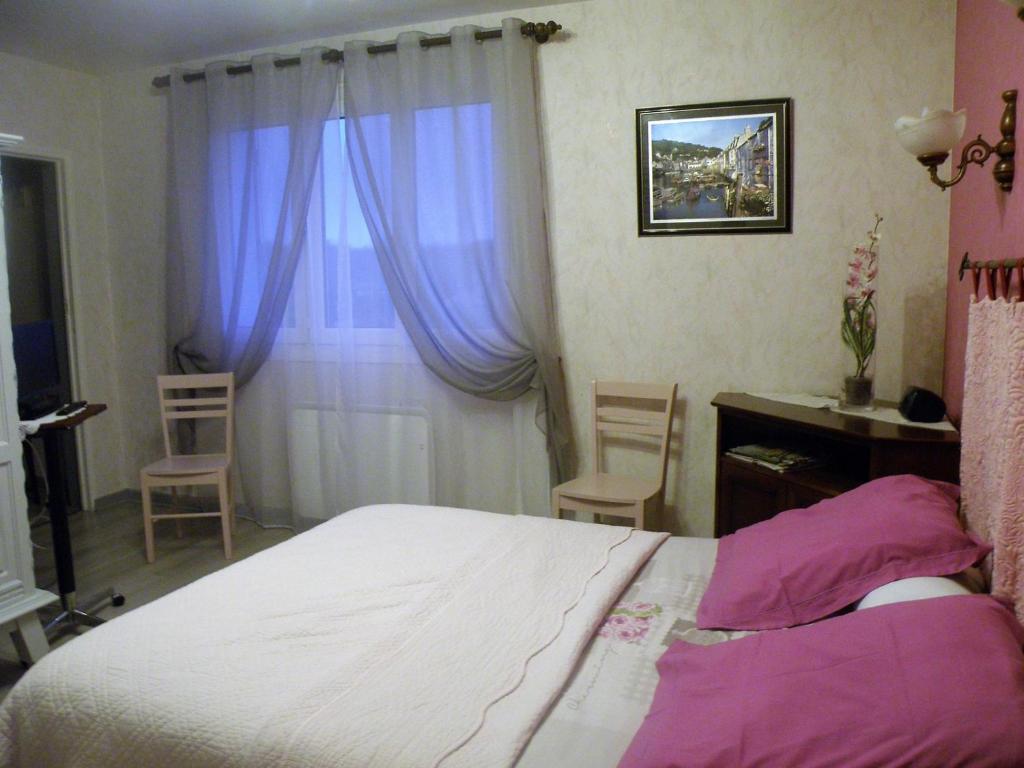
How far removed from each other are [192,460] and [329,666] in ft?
8.82

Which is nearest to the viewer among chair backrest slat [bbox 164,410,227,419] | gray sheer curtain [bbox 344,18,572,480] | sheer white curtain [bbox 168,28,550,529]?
gray sheer curtain [bbox 344,18,572,480]

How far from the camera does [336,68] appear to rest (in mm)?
3664

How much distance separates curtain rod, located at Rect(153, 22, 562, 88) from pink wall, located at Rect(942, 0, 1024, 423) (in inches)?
65.1

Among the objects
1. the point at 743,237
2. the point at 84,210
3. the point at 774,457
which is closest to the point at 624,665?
the point at 774,457

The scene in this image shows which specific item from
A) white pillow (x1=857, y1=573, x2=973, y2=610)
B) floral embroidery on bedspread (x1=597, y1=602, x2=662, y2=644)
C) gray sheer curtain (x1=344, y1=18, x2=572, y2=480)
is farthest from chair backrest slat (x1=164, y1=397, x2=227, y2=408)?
white pillow (x1=857, y1=573, x2=973, y2=610)

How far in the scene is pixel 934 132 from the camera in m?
1.89

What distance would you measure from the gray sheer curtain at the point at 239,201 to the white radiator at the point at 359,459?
0.52 m

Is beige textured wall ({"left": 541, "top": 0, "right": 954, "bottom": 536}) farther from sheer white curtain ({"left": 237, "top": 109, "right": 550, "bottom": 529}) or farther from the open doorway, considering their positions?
the open doorway

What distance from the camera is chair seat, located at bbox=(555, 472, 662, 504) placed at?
3.04 m

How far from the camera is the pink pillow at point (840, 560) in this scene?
1488 millimetres

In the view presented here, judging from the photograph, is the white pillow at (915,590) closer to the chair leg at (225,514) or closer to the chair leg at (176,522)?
the chair leg at (225,514)

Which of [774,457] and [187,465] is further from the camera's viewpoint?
[187,465]

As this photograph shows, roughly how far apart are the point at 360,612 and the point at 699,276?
7.32 feet

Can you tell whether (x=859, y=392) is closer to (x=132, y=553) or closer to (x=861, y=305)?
(x=861, y=305)
